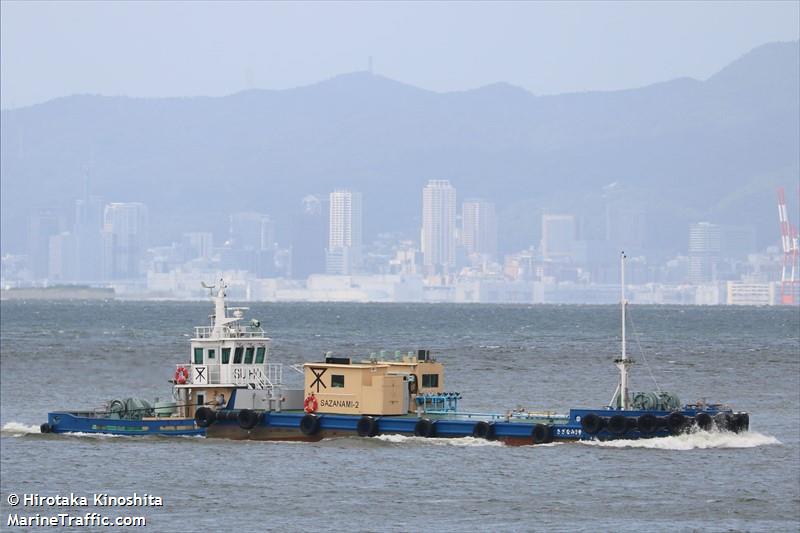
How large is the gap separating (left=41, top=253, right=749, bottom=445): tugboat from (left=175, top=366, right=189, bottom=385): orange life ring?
3cm

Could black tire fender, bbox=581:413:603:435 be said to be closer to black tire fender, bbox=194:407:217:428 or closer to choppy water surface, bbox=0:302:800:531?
choppy water surface, bbox=0:302:800:531

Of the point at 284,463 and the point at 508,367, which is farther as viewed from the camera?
the point at 508,367

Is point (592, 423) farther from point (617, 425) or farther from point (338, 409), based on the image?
point (338, 409)

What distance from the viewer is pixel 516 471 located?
157ft

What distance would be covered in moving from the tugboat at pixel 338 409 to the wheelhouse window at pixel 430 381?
0.11 feet

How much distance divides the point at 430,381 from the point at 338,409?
355cm

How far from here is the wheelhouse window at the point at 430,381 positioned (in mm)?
55531

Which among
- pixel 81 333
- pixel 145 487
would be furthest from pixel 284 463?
pixel 81 333

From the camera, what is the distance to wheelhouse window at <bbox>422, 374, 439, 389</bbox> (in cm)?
5553

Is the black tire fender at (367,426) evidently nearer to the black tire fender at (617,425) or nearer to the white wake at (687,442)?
the white wake at (687,442)

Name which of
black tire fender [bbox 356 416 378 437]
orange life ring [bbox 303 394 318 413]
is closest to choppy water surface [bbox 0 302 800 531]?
black tire fender [bbox 356 416 378 437]

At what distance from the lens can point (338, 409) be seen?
54.3 meters

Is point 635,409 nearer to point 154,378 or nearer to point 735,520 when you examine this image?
point 735,520

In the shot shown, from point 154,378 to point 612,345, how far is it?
74.0m
